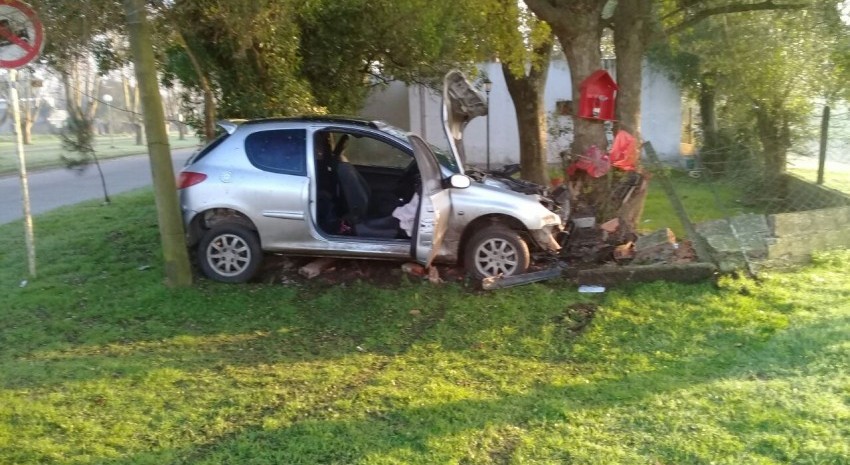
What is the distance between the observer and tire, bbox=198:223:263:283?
7.72m

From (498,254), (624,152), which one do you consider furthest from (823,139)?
(498,254)

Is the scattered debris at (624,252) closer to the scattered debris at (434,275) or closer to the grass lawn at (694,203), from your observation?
the grass lawn at (694,203)

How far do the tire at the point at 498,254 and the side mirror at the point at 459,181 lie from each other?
0.55 meters

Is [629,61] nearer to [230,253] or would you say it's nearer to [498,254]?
[498,254]

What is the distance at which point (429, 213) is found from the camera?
718 centimetres

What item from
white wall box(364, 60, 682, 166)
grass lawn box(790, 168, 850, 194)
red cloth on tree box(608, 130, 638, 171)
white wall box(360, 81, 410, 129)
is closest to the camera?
red cloth on tree box(608, 130, 638, 171)

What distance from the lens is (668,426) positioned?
4555mm

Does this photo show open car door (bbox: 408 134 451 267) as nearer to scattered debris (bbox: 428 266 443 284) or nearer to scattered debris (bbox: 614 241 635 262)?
scattered debris (bbox: 428 266 443 284)

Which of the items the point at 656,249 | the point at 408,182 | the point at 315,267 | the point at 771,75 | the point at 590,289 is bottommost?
the point at 590,289

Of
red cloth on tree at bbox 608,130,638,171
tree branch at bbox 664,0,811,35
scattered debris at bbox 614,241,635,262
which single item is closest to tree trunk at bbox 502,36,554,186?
tree branch at bbox 664,0,811,35

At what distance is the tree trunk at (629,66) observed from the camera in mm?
9164

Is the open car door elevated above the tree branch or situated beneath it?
situated beneath

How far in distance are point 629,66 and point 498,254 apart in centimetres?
325

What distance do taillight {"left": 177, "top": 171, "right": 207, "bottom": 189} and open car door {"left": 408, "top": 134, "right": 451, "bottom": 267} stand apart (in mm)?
2201
